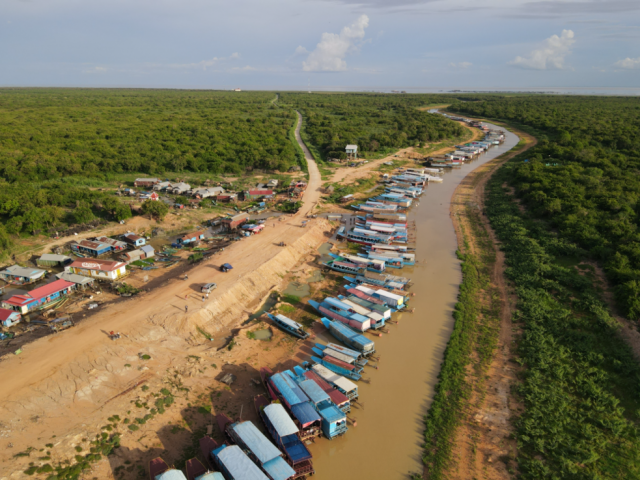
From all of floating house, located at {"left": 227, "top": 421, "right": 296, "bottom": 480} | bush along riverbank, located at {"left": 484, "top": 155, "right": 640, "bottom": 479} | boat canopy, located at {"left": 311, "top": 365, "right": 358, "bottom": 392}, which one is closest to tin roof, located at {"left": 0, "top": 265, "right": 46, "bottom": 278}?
floating house, located at {"left": 227, "top": 421, "right": 296, "bottom": 480}

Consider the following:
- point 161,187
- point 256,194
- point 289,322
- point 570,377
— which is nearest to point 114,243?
point 161,187

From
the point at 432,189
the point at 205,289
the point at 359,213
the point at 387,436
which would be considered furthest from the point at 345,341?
the point at 432,189

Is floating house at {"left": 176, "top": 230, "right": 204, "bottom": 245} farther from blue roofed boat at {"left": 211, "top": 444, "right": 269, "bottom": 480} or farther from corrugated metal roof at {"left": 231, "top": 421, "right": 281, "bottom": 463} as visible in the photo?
blue roofed boat at {"left": 211, "top": 444, "right": 269, "bottom": 480}

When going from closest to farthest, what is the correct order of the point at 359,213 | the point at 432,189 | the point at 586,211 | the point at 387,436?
the point at 387,436 < the point at 586,211 < the point at 359,213 < the point at 432,189

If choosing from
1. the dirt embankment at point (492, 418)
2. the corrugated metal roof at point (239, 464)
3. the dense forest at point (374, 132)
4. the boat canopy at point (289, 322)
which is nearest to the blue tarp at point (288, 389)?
the corrugated metal roof at point (239, 464)

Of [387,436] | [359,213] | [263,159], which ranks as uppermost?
[263,159]

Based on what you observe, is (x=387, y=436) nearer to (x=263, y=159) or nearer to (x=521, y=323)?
(x=521, y=323)

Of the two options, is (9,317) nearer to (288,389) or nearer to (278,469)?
(288,389)
